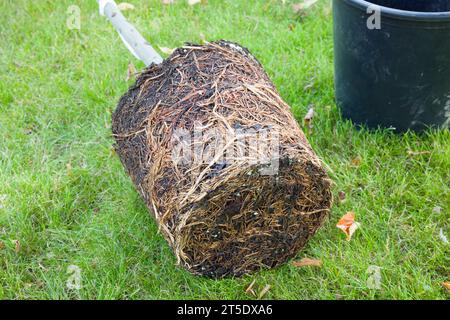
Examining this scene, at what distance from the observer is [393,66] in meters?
3.26

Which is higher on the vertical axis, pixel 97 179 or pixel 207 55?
pixel 207 55

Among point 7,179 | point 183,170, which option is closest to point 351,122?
point 183,170

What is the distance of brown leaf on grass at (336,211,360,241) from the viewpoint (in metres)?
3.03

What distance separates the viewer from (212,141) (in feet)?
8.42

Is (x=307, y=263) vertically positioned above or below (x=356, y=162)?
below

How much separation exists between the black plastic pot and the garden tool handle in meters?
1.07

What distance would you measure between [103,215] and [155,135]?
77 centimetres

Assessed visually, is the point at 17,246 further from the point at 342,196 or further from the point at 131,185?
the point at 342,196

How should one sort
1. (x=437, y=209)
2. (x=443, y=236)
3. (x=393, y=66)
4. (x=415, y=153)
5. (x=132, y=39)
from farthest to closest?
(x=132, y=39) → (x=415, y=153) → (x=393, y=66) → (x=437, y=209) → (x=443, y=236)

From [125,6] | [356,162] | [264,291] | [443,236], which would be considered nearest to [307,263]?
[264,291]

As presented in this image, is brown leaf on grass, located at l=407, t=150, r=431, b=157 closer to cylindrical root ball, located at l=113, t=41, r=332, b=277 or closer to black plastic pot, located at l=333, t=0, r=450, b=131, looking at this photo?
black plastic pot, located at l=333, t=0, r=450, b=131

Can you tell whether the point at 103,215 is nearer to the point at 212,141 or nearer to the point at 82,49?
the point at 212,141

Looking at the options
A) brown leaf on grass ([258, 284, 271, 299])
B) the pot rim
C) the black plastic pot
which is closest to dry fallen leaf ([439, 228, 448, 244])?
the black plastic pot

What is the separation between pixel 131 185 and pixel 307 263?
1.12 meters
